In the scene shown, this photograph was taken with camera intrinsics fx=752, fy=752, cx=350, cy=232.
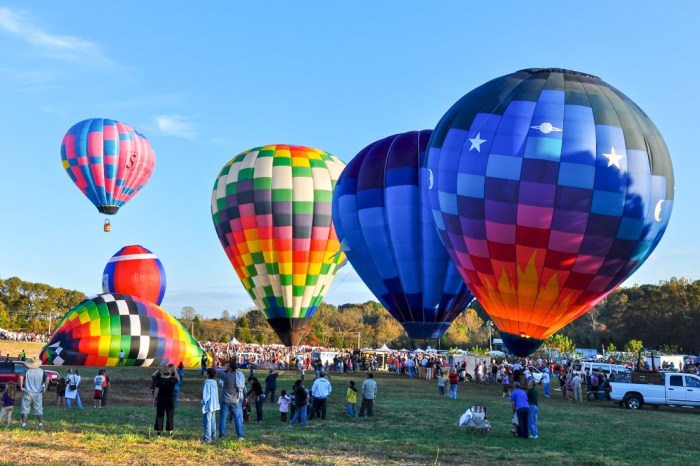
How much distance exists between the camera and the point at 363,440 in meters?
13.9

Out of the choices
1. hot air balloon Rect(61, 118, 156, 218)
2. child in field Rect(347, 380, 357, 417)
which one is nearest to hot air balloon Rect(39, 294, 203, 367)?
hot air balloon Rect(61, 118, 156, 218)

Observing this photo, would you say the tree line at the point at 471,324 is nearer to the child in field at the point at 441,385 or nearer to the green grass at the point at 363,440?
the child in field at the point at 441,385

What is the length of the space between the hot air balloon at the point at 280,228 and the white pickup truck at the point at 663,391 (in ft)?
65.4

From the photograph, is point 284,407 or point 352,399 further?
point 352,399

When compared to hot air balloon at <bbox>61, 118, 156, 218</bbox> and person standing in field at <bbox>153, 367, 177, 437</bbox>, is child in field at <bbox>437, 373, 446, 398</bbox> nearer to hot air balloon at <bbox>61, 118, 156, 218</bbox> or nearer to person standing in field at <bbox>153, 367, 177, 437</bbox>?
person standing in field at <bbox>153, 367, 177, 437</bbox>

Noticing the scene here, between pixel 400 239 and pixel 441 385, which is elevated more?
pixel 400 239

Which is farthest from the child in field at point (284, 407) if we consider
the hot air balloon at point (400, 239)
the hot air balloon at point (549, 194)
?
the hot air balloon at point (400, 239)

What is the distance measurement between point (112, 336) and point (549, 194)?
67.6 ft

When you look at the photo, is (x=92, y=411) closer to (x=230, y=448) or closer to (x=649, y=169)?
(x=230, y=448)

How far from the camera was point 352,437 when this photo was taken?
47.2 feet

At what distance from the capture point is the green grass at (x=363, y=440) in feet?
38.0

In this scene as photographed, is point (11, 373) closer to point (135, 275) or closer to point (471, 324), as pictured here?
point (135, 275)

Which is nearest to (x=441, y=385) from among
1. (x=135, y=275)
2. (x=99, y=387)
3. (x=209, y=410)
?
(x=99, y=387)

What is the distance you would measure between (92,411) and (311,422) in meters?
5.44
